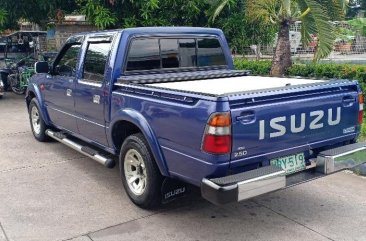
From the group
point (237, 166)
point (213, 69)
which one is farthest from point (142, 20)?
point (237, 166)

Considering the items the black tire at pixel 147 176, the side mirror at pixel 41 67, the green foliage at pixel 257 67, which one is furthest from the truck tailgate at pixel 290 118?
the green foliage at pixel 257 67

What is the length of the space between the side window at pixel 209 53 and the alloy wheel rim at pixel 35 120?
11.1 feet

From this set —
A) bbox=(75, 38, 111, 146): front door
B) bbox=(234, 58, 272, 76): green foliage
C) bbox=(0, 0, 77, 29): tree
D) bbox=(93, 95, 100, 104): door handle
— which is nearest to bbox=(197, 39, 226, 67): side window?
bbox=(75, 38, 111, 146): front door

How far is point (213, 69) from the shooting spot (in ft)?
18.2

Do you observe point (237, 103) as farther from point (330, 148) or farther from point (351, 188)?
point (351, 188)

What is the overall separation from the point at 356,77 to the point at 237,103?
222 inches

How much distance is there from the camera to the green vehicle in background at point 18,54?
1289cm

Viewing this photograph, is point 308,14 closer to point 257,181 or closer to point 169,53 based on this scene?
point 169,53

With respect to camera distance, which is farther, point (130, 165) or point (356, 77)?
point (356, 77)

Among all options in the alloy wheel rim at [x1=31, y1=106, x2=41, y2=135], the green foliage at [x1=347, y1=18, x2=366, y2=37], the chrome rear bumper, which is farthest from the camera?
the green foliage at [x1=347, y1=18, x2=366, y2=37]

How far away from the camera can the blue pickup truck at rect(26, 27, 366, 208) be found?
3383mm

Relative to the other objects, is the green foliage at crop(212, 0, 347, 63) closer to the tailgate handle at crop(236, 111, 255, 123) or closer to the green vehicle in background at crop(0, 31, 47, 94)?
the tailgate handle at crop(236, 111, 255, 123)

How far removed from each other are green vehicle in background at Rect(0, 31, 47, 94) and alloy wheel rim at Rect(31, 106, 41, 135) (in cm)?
561

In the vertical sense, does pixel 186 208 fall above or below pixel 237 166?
below
